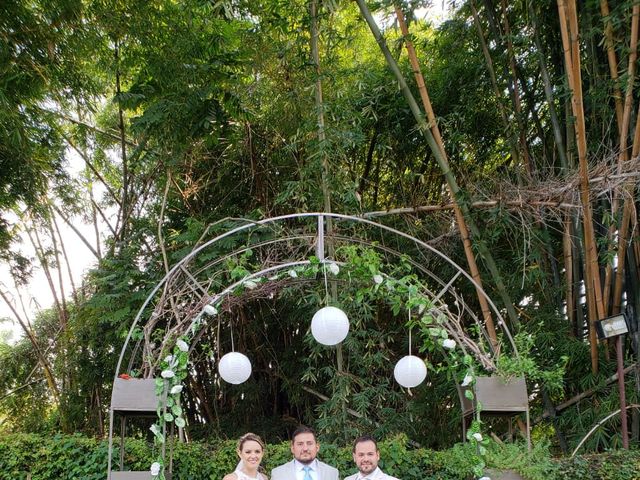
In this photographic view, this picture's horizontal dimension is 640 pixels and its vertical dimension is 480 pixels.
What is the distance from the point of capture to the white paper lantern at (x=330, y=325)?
10.3 ft

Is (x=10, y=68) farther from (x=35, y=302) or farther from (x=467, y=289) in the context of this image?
(x=467, y=289)

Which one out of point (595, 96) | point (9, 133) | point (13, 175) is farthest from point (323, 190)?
point (13, 175)

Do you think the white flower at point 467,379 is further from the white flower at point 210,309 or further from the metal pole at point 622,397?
the white flower at point 210,309

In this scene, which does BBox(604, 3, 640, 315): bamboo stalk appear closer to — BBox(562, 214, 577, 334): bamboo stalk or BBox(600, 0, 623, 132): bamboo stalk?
BBox(600, 0, 623, 132): bamboo stalk

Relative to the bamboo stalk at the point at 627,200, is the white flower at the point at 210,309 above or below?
below

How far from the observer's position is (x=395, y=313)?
11.6 feet

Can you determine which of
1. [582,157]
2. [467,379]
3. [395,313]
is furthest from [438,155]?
[467,379]

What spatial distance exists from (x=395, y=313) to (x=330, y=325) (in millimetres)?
548

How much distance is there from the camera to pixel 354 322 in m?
4.57

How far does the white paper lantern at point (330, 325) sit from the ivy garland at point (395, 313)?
0.33 m

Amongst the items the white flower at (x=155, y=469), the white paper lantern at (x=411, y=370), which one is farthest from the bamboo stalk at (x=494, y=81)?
the white flower at (x=155, y=469)

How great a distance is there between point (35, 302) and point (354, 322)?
3.75 metres

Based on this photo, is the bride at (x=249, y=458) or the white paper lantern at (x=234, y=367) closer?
the bride at (x=249, y=458)

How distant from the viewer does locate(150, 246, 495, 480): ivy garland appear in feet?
11.0
